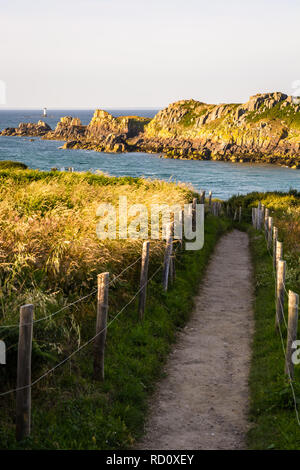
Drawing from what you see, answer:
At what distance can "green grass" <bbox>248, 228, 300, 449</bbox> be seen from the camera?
20.7ft

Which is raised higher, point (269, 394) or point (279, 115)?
point (279, 115)

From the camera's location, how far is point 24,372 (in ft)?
17.8

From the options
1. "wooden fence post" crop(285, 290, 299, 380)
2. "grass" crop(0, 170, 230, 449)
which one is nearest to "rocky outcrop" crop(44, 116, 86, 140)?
"grass" crop(0, 170, 230, 449)

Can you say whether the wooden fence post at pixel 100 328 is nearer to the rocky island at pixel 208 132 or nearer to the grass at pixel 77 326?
the grass at pixel 77 326

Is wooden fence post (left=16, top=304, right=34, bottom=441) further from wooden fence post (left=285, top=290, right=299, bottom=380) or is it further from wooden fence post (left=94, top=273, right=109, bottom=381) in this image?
wooden fence post (left=285, top=290, right=299, bottom=380)

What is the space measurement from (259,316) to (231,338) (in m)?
1.45

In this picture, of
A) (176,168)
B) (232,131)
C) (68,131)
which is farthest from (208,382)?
(68,131)

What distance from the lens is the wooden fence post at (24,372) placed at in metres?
5.34

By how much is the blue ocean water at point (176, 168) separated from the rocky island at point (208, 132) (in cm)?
1047

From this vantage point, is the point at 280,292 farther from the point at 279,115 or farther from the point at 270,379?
the point at 279,115

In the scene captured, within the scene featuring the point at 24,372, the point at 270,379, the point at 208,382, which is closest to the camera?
the point at 24,372

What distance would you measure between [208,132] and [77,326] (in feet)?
513

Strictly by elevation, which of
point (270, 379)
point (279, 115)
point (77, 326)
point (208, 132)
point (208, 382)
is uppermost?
point (279, 115)

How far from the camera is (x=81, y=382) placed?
7.01 m
